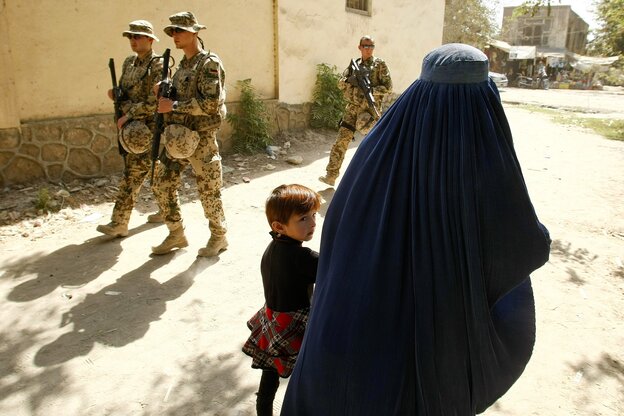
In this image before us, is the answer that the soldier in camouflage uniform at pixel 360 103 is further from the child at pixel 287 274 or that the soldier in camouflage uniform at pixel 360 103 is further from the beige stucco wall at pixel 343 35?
the child at pixel 287 274

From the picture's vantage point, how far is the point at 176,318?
11.0 ft

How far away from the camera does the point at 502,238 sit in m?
1.39

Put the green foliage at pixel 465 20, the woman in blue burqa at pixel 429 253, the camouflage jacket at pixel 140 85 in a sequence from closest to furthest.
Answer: the woman in blue burqa at pixel 429 253, the camouflage jacket at pixel 140 85, the green foliage at pixel 465 20

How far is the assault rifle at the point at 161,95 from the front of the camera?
378 centimetres

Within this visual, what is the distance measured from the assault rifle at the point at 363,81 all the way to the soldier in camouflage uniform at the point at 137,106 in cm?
264

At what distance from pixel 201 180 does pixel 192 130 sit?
43 cm

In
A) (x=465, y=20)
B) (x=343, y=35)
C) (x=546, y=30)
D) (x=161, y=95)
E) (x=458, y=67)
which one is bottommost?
(x=161, y=95)

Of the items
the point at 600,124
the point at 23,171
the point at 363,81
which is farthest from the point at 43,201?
the point at 600,124

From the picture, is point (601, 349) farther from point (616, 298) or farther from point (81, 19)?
point (81, 19)

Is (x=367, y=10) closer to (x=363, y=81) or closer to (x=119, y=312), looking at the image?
(x=363, y=81)

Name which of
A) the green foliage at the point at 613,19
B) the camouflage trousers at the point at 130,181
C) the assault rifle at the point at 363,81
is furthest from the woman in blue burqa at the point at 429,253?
the green foliage at the point at 613,19

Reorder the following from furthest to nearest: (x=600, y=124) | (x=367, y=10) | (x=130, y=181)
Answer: (x=600, y=124)
(x=367, y=10)
(x=130, y=181)

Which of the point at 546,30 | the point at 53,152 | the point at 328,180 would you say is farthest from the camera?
the point at 546,30

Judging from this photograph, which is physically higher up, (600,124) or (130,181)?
(130,181)
